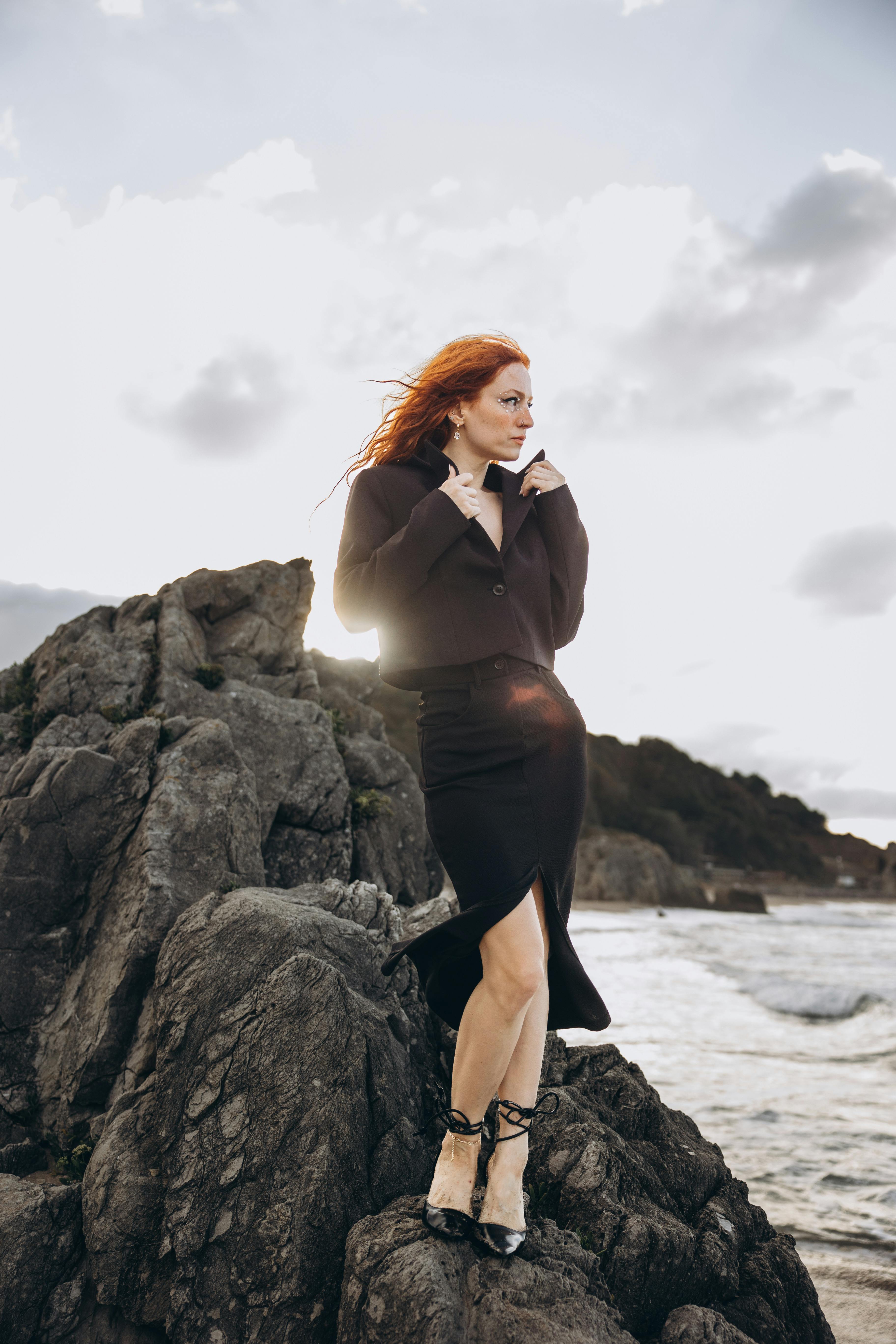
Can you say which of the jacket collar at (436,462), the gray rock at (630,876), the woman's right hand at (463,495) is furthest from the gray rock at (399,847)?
the gray rock at (630,876)

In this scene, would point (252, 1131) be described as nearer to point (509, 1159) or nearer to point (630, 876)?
point (509, 1159)

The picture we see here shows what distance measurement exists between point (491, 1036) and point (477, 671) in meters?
1.43

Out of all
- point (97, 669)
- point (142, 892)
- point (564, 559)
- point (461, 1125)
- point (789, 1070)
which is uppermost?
point (97, 669)

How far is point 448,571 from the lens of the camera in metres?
3.50

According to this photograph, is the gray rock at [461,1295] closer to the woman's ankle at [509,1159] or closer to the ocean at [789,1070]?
the woman's ankle at [509,1159]

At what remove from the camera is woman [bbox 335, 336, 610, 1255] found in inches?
125

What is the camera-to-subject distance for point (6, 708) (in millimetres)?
7980

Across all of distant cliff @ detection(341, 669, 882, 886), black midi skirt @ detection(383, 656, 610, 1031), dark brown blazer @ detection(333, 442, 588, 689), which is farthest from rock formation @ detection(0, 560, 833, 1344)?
distant cliff @ detection(341, 669, 882, 886)

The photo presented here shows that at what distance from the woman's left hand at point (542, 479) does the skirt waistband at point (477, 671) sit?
87 centimetres

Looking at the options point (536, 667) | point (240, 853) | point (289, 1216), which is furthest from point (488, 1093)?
point (240, 853)

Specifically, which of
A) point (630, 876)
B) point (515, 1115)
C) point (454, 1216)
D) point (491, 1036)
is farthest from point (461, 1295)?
point (630, 876)

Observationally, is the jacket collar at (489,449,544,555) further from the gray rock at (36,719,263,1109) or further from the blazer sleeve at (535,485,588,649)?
the gray rock at (36,719,263,1109)

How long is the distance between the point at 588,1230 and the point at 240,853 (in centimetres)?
291

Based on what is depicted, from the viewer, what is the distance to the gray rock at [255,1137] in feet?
11.0
